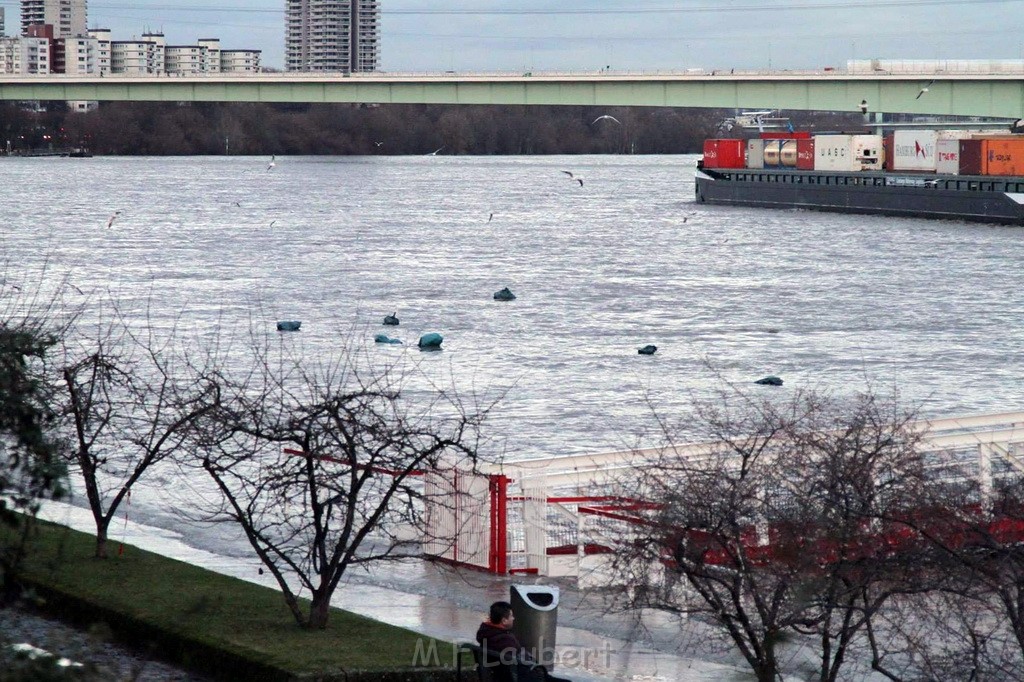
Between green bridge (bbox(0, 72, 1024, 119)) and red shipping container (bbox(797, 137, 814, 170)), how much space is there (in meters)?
13.1

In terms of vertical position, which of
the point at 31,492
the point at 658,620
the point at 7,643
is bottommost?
the point at 658,620

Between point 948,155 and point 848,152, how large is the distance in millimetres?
8814

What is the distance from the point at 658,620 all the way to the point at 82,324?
1054 inches

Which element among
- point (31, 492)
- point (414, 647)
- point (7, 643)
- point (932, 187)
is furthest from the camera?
point (932, 187)

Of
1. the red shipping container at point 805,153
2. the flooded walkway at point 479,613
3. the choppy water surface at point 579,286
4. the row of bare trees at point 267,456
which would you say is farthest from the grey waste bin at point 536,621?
the red shipping container at point 805,153

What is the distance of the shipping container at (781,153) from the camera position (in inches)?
4304

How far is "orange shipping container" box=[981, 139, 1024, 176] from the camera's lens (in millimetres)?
90000

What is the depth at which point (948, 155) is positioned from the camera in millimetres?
94938

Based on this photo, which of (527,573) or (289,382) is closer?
(527,573)

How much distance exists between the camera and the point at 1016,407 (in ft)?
85.0

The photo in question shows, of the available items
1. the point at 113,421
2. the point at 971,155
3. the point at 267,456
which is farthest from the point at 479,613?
the point at 971,155

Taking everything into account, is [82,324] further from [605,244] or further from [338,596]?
[605,244]

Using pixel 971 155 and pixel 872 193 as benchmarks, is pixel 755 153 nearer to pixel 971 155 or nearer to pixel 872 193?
pixel 872 193

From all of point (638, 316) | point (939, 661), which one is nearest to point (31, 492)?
point (939, 661)
